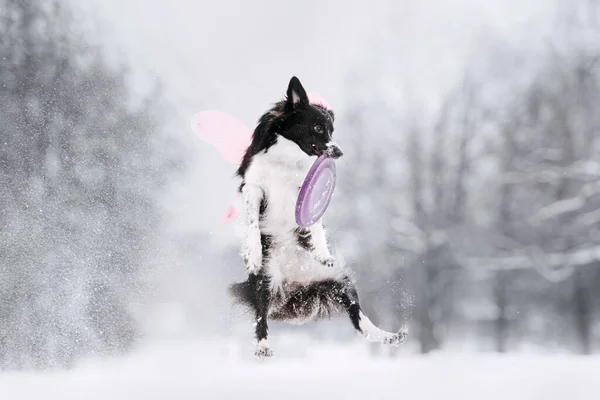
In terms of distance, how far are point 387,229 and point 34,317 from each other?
535 cm

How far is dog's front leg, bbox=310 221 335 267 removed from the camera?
3.49 metres

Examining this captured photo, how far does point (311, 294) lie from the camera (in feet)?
11.8

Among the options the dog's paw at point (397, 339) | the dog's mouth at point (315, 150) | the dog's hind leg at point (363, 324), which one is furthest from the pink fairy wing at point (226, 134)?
the dog's paw at point (397, 339)

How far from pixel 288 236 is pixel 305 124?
74 cm

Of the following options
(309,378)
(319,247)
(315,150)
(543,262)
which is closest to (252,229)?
Result: (319,247)

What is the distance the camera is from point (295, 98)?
3.35 meters

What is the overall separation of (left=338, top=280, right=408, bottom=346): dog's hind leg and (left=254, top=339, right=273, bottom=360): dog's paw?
589 mm

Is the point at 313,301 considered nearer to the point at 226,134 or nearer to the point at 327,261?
the point at 327,261

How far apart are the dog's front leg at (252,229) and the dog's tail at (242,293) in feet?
0.53

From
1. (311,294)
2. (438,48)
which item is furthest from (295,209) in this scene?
(438,48)

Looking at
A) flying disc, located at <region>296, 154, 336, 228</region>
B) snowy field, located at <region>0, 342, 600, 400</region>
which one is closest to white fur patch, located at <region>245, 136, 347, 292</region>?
flying disc, located at <region>296, 154, 336, 228</region>

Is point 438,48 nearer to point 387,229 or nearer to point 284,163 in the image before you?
point 387,229

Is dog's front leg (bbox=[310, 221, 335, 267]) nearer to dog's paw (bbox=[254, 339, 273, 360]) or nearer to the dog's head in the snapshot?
the dog's head

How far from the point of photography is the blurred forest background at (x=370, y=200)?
6723 mm
